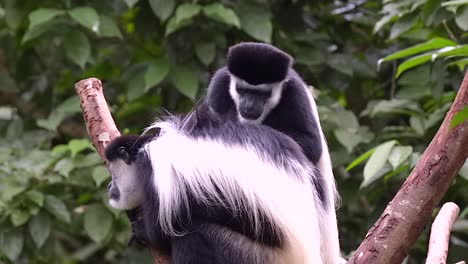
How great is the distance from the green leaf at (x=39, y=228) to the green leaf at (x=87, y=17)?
0.75m

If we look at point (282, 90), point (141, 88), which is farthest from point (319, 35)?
point (282, 90)

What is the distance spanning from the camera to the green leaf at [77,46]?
329 cm

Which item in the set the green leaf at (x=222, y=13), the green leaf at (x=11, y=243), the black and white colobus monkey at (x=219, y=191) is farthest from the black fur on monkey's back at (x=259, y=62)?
the green leaf at (x=11, y=243)

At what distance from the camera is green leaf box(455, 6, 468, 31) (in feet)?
8.86

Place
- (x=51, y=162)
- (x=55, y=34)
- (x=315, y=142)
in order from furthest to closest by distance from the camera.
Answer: (x=55, y=34)
(x=51, y=162)
(x=315, y=142)

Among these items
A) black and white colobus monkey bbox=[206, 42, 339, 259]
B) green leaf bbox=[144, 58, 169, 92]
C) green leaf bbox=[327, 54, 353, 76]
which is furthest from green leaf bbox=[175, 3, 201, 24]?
green leaf bbox=[327, 54, 353, 76]

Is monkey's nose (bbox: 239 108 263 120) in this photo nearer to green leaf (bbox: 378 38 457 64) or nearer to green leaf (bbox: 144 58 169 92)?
green leaf (bbox: 378 38 457 64)

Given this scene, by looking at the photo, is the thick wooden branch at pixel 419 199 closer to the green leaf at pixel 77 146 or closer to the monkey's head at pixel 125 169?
the monkey's head at pixel 125 169

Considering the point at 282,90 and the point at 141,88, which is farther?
the point at 141,88

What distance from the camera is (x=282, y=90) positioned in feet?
8.47

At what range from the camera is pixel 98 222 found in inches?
125

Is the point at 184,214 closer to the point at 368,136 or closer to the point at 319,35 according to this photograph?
the point at 368,136

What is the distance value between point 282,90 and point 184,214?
59cm

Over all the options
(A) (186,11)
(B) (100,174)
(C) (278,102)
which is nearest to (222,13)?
(A) (186,11)
